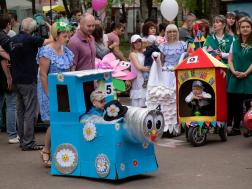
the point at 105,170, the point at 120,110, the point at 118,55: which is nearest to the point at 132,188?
the point at 105,170

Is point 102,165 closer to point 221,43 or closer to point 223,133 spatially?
point 223,133

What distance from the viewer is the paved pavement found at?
771 cm

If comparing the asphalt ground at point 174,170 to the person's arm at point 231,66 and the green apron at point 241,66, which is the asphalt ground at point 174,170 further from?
the person's arm at point 231,66

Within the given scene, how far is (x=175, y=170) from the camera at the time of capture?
27.7 feet

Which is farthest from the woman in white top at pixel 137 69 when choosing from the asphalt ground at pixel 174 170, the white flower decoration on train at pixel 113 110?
the white flower decoration on train at pixel 113 110

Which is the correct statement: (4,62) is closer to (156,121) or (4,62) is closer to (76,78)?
(76,78)

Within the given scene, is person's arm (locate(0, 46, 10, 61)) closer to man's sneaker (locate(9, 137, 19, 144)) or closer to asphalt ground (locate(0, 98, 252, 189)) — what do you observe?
man's sneaker (locate(9, 137, 19, 144))

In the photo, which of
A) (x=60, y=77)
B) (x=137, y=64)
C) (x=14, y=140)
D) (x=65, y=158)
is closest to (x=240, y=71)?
(x=137, y=64)

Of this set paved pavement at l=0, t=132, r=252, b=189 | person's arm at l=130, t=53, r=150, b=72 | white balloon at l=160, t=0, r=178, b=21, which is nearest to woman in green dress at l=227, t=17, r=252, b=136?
paved pavement at l=0, t=132, r=252, b=189

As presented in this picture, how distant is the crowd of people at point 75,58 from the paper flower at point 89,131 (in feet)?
2.20

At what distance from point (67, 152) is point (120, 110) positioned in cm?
92

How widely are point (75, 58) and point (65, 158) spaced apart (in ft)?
5.94

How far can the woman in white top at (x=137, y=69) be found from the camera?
1177 cm

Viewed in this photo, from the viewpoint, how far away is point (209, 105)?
10.5 meters
